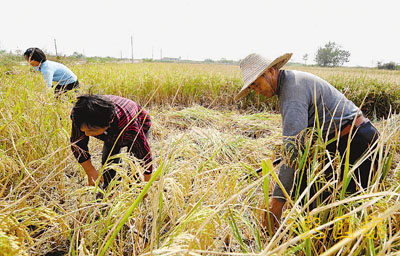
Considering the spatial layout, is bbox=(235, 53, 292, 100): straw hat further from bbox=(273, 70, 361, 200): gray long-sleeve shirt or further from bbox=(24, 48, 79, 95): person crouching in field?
bbox=(24, 48, 79, 95): person crouching in field

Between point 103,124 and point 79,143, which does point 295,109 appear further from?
point 79,143

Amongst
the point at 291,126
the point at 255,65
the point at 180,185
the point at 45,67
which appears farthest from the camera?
the point at 45,67

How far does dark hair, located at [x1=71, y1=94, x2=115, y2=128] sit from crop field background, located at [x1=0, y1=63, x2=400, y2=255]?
213 mm

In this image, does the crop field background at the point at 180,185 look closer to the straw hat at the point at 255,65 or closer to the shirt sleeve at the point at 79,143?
the shirt sleeve at the point at 79,143

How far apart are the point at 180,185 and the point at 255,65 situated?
2.69 feet

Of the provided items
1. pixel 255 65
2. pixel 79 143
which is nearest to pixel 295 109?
pixel 255 65

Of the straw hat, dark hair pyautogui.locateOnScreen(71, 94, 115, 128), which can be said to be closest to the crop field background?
dark hair pyautogui.locateOnScreen(71, 94, 115, 128)

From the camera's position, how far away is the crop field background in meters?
0.55

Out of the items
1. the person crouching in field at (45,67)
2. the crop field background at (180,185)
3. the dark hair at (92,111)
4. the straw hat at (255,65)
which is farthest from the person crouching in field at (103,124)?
the person crouching in field at (45,67)

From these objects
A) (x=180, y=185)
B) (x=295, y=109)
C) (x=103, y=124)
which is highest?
(x=295, y=109)

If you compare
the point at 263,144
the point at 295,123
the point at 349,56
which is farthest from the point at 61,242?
the point at 349,56

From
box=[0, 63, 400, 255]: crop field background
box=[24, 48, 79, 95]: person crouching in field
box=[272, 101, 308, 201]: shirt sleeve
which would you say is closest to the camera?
box=[0, 63, 400, 255]: crop field background

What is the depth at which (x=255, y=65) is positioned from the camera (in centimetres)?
122

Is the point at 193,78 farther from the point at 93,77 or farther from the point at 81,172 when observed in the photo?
the point at 81,172
